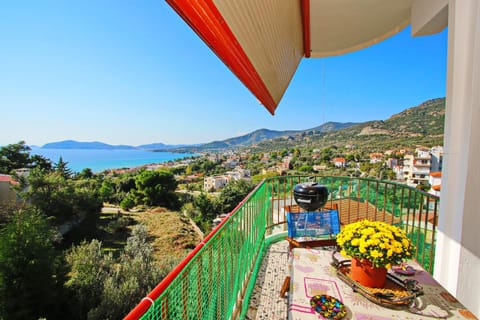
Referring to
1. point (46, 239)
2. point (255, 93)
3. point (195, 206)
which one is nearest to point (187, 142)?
point (195, 206)

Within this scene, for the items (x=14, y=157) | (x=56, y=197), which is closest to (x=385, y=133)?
(x=56, y=197)

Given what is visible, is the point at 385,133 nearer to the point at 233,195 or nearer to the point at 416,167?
the point at 416,167

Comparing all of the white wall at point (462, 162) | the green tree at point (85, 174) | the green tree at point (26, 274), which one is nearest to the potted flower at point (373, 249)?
the white wall at point (462, 162)

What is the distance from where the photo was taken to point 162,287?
0.65 metres

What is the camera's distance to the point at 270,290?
194 cm

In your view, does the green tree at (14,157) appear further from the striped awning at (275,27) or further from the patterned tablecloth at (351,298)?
the patterned tablecloth at (351,298)

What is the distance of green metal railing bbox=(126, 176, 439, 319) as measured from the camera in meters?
0.78

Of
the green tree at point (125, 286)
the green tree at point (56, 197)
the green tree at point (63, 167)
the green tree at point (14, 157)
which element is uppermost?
the green tree at point (14, 157)

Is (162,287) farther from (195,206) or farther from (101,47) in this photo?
(195,206)

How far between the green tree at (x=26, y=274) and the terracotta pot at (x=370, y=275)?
1450cm

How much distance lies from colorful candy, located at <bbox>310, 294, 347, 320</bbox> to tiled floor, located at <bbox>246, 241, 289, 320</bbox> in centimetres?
73

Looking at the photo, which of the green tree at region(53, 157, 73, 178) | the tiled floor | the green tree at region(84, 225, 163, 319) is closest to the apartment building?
the tiled floor

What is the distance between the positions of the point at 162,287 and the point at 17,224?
15.8 metres

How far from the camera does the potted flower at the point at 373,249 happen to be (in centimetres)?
110
